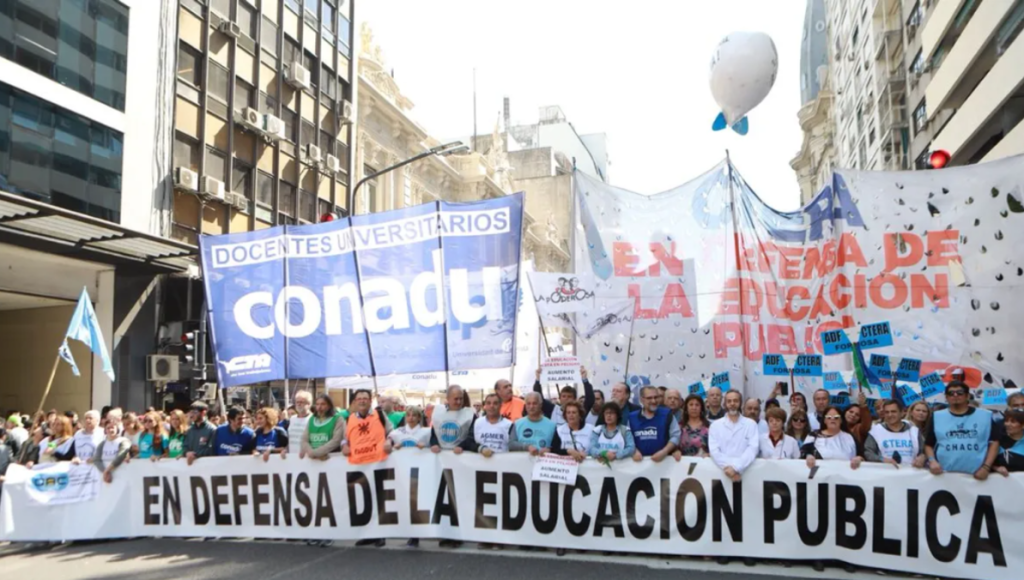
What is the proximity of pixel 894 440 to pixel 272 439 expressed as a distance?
6.20 metres

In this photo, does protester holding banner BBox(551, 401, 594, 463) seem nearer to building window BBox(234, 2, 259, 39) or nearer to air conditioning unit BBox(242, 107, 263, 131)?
air conditioning unit BBox(242, 107, 263, 131)

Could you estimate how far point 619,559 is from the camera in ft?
24.8

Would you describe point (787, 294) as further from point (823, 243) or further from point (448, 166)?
point (448, 166)

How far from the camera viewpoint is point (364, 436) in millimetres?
8547

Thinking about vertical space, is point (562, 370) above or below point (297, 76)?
below

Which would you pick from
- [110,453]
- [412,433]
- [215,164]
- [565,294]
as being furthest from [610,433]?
[215,164]

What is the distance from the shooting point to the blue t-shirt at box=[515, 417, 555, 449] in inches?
325

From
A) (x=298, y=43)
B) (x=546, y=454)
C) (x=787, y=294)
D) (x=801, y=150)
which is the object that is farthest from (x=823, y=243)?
(x=801, y=150)

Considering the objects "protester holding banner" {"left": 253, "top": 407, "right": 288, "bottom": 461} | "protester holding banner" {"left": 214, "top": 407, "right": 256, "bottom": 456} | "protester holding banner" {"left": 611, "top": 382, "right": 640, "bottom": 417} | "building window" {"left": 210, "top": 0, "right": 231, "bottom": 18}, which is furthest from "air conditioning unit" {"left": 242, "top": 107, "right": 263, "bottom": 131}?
"protester holding banner" {"left": 611, "top": 382, "right": 640, "bottom": 417}

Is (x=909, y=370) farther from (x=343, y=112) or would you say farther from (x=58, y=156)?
(x=343, y=112)

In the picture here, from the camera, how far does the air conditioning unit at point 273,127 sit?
23875 millimetres

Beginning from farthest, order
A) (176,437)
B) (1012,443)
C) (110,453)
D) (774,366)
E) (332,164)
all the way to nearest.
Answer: (332,164) < (774,366) < (176,437) < (110,453) < (1012,443)

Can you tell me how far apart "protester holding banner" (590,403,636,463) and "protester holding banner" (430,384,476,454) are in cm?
131

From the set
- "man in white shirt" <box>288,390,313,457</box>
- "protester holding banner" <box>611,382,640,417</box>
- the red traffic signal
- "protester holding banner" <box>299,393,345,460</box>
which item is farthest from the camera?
the red traffic signal
